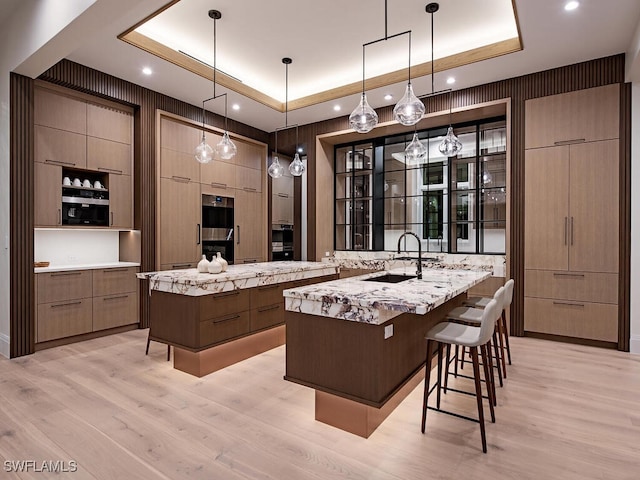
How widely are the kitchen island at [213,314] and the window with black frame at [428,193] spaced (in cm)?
259

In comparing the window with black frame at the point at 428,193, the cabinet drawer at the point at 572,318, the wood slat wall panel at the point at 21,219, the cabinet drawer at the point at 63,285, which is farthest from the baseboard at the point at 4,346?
the cabinet drawer at the point at 572,318

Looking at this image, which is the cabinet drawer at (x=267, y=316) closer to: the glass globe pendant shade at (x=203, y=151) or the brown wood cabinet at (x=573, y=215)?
the glass globe pendant shade at (x=203, y=151)

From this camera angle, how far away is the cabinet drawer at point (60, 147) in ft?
12.8

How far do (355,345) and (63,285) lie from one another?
11.5 feet

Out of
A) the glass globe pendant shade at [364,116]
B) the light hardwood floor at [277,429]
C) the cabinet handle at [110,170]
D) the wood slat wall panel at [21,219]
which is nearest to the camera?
the light hardwood floor at [277,429]

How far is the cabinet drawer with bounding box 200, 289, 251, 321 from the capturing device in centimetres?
310

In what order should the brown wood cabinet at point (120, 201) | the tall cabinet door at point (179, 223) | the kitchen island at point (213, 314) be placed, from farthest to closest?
the tall cabinet door at point (179, 223) → the brown wood cabinet at point (120, 201) → the kitchen island at point (213, 314)

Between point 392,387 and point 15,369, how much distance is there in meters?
3.35

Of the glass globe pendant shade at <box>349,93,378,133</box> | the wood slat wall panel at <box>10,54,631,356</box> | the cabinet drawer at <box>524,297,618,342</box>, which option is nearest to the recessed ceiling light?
the wood slat wall panel at <box>10,54,631,356</box>

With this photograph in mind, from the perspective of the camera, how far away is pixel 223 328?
10.7ft

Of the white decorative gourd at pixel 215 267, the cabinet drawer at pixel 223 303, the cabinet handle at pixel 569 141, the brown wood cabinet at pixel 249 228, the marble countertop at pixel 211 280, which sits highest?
the cabinet handle at pixel 569 141

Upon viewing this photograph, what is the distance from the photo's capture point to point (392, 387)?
225 cm

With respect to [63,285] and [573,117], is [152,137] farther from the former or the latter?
[573,117]

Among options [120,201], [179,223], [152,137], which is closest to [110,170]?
[120,201]
